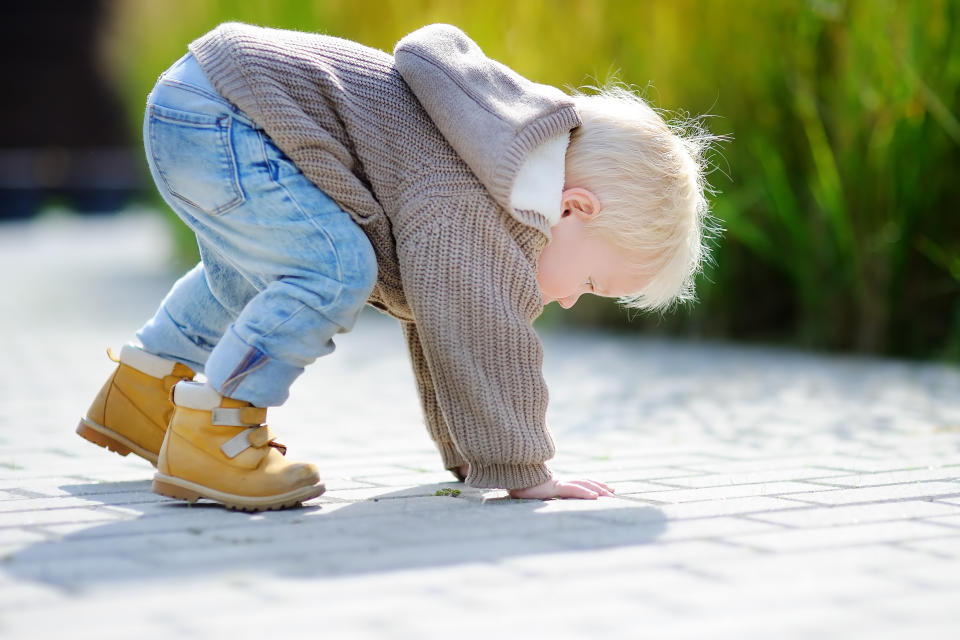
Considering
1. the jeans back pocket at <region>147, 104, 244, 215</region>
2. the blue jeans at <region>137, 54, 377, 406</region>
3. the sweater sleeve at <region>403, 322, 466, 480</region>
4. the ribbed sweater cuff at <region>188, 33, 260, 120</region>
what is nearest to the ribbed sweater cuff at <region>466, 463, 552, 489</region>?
the sweater sleeve at <region>403, 322, 466, 480</region>

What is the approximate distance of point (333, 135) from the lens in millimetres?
2572

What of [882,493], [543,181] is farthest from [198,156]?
[882,493]

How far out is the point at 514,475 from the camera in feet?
8.31

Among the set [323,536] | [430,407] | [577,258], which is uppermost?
[577,258]

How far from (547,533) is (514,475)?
337 mm

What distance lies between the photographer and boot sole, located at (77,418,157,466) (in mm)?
2867

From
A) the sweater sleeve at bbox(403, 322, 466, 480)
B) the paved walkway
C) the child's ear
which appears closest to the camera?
the paved walkway

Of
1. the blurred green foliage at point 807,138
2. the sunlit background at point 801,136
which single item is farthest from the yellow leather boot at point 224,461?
the blurred green foliage at point 807,138

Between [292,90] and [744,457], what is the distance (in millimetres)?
1412

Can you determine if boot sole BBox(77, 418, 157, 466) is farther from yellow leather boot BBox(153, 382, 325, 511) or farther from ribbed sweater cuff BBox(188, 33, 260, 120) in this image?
ribbed sweater cuff BBox(188, 33, 260, 120)

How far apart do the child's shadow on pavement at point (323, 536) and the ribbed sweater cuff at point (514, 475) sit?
4cm

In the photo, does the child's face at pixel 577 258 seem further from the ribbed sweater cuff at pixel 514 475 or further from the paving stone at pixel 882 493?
the paving stone at pixel 882 493

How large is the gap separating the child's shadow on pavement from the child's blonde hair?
1.76 feet

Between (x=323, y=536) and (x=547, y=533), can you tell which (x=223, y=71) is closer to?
(x=323, y=536)
